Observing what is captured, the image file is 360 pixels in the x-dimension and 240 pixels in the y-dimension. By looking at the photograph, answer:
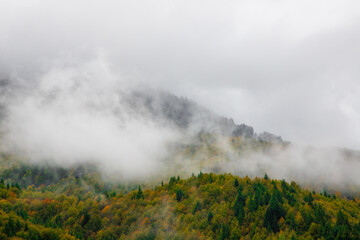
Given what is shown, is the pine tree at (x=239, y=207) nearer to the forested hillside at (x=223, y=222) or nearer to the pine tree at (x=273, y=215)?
the forested hillside at (x=223, y=222)

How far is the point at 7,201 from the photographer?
19575 centimetres

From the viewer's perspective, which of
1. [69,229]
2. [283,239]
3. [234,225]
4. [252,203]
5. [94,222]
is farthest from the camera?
[94,222]

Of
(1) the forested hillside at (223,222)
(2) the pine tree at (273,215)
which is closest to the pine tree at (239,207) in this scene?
(1) the forested hillside at (223,222)

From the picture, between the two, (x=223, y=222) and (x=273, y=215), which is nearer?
(x=273, y=215)

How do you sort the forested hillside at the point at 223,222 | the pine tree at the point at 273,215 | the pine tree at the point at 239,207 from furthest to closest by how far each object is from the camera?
the pine tree at the point at 239,207 → the pine tree at the point at 273,215 → the forested hillside at the point at 223,222

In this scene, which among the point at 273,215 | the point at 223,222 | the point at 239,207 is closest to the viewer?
the point at 273,215

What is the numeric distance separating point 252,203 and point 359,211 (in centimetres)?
9123

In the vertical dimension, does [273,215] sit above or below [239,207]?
below

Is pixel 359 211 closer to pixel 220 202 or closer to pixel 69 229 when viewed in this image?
pixel 220 202

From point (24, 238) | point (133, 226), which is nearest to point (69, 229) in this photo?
point (133, 226)

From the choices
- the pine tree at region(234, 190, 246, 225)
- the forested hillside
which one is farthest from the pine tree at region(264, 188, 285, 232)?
the pine tree at region(234, 190, 246, 225)

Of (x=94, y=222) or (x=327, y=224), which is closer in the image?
(x=327, y=224)

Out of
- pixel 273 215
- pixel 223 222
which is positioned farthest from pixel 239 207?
pixel 273 215

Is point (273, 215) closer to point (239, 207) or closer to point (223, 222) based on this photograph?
point (239, 207)
